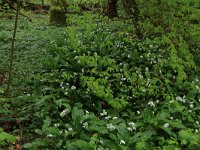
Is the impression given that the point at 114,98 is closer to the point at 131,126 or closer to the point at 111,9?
the point at 131,126

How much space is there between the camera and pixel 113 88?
8328 millimetres

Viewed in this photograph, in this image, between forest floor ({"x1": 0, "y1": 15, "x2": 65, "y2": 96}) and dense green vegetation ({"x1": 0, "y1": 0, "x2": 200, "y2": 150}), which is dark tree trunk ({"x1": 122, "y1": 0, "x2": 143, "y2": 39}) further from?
forest floor ({"x1": 0, "y1": 15, "x2": 65, "y2": 96})

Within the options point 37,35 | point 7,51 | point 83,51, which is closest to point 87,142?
point 83,51

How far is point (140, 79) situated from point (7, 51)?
4.99m

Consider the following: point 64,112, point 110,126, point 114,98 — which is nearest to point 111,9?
point 114,98

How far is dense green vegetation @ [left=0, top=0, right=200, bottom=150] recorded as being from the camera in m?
6.44

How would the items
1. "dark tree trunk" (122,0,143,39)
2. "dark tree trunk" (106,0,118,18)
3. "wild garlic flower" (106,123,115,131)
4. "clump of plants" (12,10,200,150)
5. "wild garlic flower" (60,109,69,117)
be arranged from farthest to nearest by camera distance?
"dark tree trunk" (106,0,118,18)
"dark tree trunk" (122,0,143,39)
"wild garlic flower" (60,109,69,117)
"wild garlic flower" (106,123,115,131)
"clump of plants" (12,10,200,150)

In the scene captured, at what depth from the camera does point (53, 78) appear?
868 centimetres

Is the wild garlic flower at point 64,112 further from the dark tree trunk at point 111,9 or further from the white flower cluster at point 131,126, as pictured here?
the dark tree trunk at point 111,9

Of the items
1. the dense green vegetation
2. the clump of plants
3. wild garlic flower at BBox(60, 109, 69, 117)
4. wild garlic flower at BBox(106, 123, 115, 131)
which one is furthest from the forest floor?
wild garlic flower at BBox(106, 123, 115, 131)

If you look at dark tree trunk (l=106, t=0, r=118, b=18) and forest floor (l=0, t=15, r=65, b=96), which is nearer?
forest floor (l=0, t=15, r=65, b=96)

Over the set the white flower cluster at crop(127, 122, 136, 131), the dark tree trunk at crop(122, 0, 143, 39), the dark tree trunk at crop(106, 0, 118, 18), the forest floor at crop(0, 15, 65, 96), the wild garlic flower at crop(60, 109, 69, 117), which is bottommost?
the white flower cluster at crop(127, 122, 136, 131)

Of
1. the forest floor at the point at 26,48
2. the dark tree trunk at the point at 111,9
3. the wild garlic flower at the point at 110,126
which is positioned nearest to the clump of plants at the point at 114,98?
the wild garlic flower at the point at 110,126

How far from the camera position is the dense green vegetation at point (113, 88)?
6441mm
